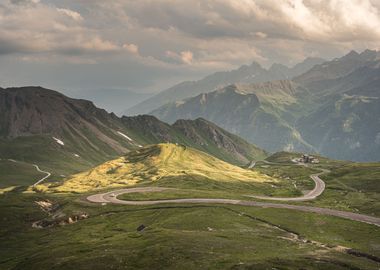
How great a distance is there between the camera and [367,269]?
74500 mm

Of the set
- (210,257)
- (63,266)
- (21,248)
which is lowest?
(21,248)

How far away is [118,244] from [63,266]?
17.8 metres

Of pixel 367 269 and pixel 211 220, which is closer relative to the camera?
pixel 367 269

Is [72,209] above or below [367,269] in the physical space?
below

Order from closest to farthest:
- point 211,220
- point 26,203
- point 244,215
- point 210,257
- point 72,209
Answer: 1. point 210,257
2. point 211,220
3. point 244,215
4. point 72,209
5. point 26,203

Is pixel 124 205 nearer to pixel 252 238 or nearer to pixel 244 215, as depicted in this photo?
pixel 244 215

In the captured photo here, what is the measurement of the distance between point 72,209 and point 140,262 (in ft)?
341

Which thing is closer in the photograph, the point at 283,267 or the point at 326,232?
the point at 283,267

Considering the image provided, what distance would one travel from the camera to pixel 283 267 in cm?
7362

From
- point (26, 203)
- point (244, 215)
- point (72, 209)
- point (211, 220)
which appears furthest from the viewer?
point (26, 203)

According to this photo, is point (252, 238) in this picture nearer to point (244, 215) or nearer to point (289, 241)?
point (289, 241)

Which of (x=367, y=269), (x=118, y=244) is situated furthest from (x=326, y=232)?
(x=118, y=244)

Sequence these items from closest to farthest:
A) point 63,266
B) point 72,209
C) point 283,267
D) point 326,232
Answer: point 283,267
point 63,266
point 326,232
point 72,209

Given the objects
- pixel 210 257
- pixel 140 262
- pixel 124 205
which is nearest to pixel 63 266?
pixel 140 262
